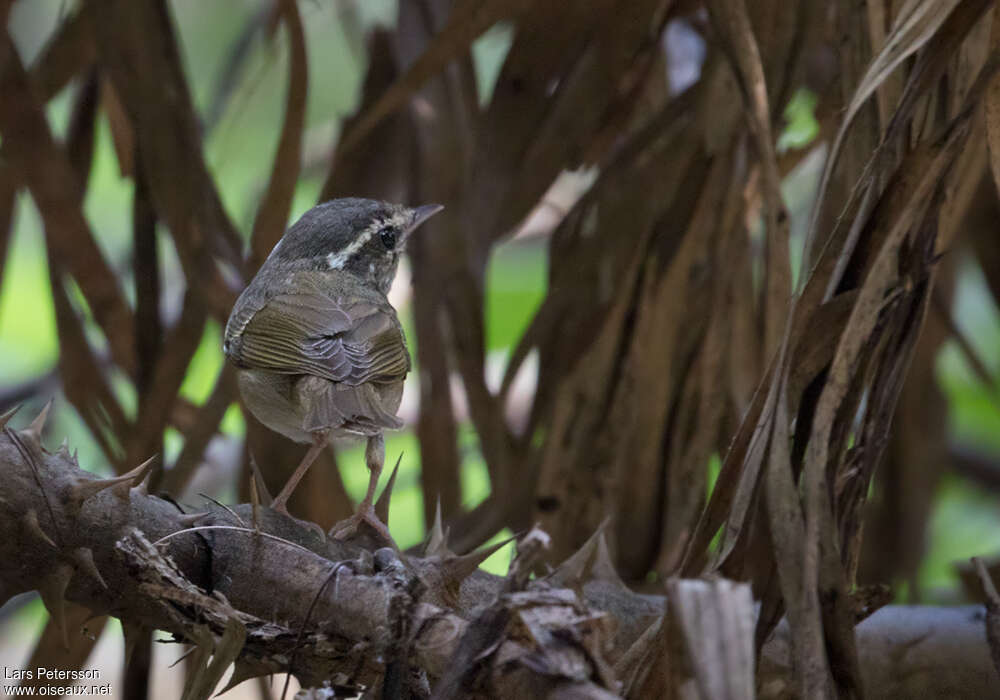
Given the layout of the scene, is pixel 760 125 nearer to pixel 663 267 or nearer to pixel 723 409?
pixel 663 267

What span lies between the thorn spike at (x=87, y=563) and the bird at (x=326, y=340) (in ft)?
3.54

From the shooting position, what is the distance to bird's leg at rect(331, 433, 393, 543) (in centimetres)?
293

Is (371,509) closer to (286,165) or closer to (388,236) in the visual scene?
(286,165)

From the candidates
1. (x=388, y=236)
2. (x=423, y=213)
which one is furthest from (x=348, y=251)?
(x=423, y=213)

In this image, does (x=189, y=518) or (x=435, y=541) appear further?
(x=435, y=541)

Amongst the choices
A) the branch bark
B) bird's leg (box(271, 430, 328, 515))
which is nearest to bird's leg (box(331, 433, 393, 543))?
bird's leg (box(271, 430, 328, 515))

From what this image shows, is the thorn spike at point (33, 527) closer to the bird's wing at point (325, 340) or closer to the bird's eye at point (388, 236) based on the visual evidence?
the bird's wing at point (325, 340)

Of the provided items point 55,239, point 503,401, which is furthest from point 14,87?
point 503,401

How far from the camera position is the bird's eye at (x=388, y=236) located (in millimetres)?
4457

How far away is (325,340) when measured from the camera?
3729 millimetres

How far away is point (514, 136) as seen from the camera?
13.0ft

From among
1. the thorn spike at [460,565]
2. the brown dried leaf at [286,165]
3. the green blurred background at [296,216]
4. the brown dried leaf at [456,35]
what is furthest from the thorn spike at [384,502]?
the green blurred background at [296,216]

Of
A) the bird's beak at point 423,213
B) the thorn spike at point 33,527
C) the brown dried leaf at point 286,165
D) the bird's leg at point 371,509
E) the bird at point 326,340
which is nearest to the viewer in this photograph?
the thorn spike at point 33,527

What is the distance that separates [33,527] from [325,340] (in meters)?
1.86
